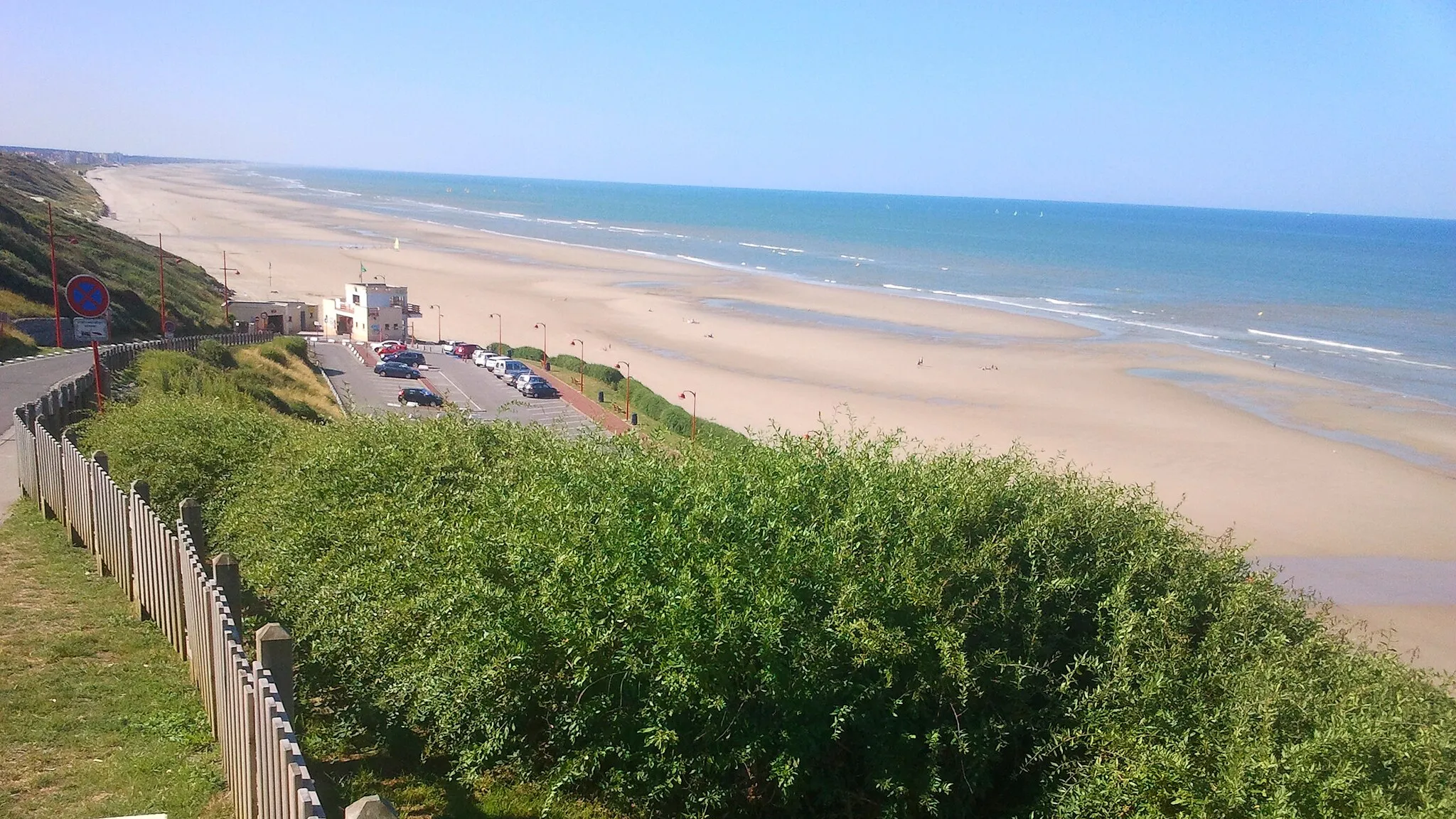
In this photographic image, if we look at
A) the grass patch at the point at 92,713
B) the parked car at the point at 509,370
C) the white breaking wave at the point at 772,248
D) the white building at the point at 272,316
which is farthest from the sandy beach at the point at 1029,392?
the white breaking wave at the point at 772,248

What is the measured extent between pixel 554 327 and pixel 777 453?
59.4 meters

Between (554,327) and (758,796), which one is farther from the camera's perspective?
(554,327)

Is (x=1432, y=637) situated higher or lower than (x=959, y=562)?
lower

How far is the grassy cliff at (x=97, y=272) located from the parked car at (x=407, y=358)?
29.6 ft

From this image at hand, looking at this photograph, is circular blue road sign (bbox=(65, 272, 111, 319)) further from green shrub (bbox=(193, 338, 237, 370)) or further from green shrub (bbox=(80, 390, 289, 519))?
green shrub (bbox=(193, 338, 237, 370))

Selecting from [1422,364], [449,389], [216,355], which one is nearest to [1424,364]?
[1422,364]

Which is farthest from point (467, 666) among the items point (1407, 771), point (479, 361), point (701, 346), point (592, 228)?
point (592, 228)

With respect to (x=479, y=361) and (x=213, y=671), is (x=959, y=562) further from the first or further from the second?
(x=479, y=361)

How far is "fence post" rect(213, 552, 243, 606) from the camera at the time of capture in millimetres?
7375

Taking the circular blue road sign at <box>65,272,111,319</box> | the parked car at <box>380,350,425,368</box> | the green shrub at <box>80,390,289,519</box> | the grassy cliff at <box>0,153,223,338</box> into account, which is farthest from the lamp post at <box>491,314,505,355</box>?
the green shrub at <box>80,390,289,519</box>

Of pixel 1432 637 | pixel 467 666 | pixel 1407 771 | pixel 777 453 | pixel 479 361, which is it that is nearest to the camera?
pixel 1407 771

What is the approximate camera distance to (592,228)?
176m

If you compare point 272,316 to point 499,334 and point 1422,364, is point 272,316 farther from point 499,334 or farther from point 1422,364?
point 1422,364

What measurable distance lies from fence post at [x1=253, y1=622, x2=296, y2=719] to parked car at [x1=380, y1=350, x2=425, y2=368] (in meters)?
43.8
